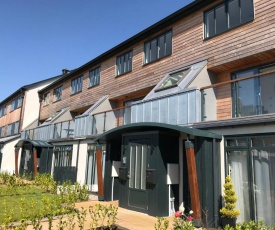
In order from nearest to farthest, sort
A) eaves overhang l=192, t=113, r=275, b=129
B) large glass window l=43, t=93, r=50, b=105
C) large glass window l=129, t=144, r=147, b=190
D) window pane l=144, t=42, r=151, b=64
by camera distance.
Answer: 1. eaves overhang l=192, t=113, r=275, b=129
2. large glass window l=129, t=144, r=147, b=190
3. window pane l=144, t=42, r=151, b=64
4. large glass window l=43, t=93, r=50, b=105

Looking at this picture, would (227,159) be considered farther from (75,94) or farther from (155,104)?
(75,94)

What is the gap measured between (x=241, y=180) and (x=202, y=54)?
633cm

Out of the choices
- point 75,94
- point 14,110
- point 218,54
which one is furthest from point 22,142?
point 218,54

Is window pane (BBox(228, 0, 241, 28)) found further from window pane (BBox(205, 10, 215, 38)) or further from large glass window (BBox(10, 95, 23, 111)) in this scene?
large glass window (BBox(10, 95, 23, 111))

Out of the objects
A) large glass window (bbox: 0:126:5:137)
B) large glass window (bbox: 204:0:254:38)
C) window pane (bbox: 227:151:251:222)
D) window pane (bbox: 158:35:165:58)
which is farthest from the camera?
large glass window (bbox: 0:126:5:137)

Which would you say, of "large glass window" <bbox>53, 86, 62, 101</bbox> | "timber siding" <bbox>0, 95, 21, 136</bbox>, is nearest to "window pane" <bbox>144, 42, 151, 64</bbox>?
"large glass window" <bbox>53, 86, 62, 101</bbox>

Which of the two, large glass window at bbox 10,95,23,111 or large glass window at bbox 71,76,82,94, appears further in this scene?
large glass window at bbox 10,95,23,111

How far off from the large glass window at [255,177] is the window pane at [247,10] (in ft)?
17.6

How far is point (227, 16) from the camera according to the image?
439 inches

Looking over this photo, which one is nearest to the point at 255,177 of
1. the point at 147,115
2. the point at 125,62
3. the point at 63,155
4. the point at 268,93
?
the point at 268,93

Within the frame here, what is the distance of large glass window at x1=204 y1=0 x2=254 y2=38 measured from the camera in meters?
10.4

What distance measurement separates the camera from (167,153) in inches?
381

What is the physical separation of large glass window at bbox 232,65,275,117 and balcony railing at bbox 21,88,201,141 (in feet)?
4.65

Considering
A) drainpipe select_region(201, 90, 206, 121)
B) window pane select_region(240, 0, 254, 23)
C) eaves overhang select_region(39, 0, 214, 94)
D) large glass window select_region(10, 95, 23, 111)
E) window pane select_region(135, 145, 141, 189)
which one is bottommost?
window pane select_region(135, 145, 141, 189)
